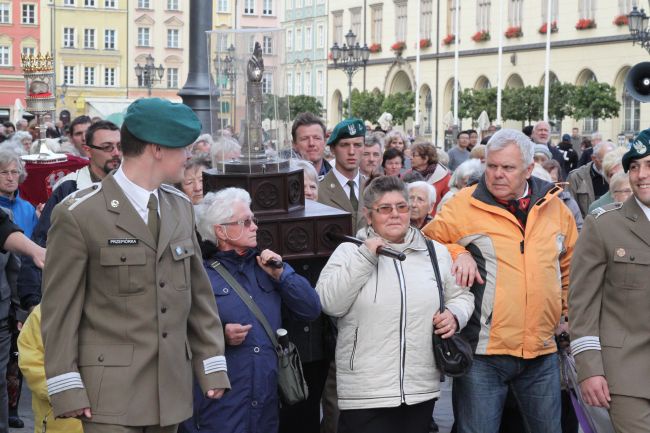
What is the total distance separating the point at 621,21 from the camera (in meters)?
46.1

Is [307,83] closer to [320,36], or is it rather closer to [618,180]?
[320,36]

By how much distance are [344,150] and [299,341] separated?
2.42 meters

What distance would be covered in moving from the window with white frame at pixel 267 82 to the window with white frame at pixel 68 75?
262 feet

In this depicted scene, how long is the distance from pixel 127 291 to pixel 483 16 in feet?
176

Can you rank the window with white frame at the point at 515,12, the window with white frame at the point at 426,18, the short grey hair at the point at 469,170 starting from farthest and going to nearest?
the window with white frame at the point at 426,18, the window with white frame at the point at 515,12, the short grey hair at the point at 469,170

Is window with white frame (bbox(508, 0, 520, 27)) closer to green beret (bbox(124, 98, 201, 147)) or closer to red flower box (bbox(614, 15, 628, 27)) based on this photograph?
red flower box (bbox(614, 15, 628, 27))

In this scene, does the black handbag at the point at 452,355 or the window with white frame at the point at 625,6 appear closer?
the black handbag at the point at 452,355

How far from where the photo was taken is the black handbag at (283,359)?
19.0 feet

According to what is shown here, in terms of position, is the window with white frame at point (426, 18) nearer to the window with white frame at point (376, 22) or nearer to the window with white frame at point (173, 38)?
the window with white frame at point (376, 22)

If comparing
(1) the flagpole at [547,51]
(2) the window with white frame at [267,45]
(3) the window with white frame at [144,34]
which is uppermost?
(3) the window with white frame at [144,34]

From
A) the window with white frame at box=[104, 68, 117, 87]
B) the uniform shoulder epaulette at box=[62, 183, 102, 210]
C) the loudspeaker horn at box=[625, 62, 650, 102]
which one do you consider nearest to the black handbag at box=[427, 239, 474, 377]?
the uniform shoulder epaulette at box=[62, 183, 102, 210]

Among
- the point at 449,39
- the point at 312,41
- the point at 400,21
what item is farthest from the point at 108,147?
the point at 312,41

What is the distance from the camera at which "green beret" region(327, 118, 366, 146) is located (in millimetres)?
8734

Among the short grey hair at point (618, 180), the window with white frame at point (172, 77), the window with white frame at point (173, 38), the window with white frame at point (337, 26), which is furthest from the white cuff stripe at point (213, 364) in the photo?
the window with white frame at point (173, 38)
